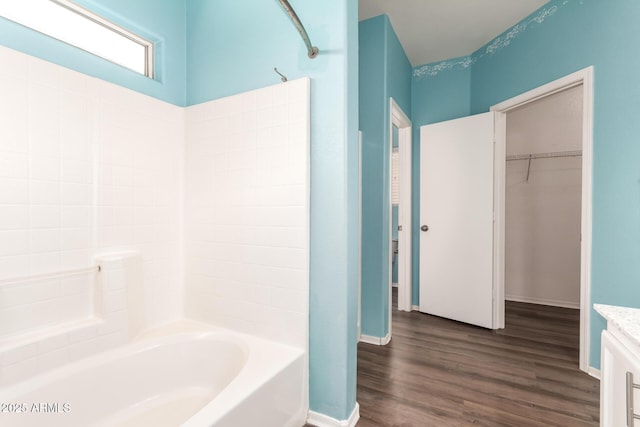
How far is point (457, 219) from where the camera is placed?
3.01m

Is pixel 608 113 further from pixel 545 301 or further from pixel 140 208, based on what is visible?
pixel 140 208

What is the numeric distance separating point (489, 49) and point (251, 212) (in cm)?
294

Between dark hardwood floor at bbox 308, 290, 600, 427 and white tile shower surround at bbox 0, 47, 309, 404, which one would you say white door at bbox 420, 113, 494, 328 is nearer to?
dark hardwood floor at bbox 308, 290, 600, 427

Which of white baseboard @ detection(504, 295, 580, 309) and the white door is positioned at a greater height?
the white door

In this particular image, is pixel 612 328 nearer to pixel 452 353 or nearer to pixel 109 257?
pixel 452 353

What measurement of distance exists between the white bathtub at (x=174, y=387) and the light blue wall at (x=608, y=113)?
208 cm

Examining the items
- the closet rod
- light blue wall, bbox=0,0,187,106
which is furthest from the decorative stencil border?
light blue wall, bbox=0,0,187,106

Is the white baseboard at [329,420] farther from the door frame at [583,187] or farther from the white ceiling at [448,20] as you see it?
the white ceiling at [448,20]

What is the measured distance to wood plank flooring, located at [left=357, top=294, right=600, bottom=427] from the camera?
1604mm

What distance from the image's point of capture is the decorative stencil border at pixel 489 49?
2414mm

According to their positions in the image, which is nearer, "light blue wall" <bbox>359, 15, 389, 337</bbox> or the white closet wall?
"light blue wall" <bbox>359, 15, 389, 337</bbox>

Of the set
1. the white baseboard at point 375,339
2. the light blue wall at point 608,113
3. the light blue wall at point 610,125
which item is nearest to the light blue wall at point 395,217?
the white baseboard at point 375,339

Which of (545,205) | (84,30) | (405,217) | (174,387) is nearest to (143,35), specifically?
(84,30)

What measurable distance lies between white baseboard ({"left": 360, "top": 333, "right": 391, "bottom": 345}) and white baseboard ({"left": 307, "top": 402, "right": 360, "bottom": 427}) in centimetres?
93
